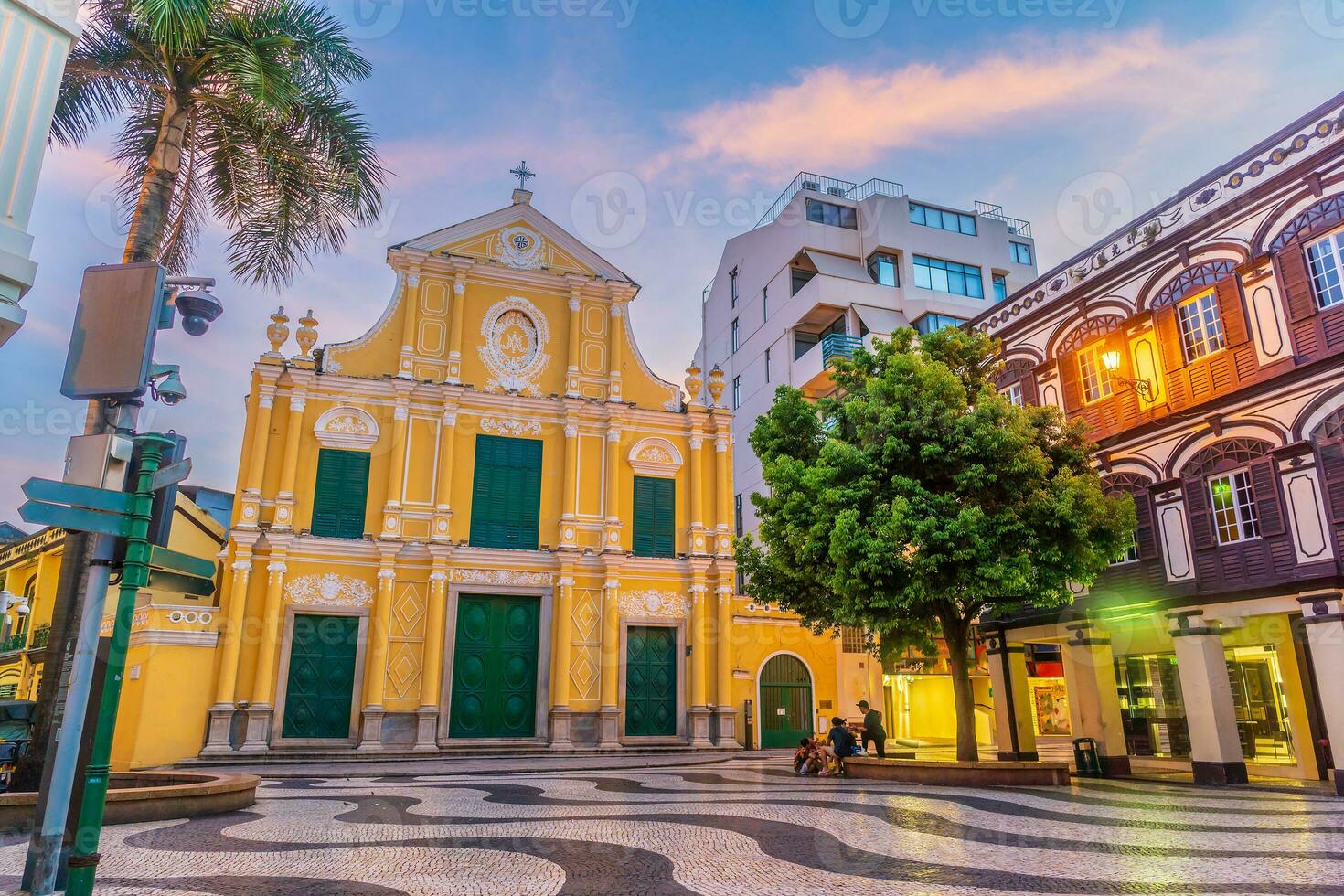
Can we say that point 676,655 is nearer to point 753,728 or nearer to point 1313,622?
point 753,728

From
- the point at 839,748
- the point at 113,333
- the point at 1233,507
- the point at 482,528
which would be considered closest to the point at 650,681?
the point at 482,528

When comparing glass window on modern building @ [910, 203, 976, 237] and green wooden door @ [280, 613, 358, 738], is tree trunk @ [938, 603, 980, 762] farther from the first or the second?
glass window on modern building @ [910, 203, 976, 237]

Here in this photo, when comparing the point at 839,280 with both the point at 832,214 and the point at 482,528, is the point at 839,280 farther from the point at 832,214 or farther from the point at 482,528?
the point at 482,528

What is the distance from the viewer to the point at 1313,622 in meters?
13.7

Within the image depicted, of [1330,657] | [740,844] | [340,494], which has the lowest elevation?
[740,844]

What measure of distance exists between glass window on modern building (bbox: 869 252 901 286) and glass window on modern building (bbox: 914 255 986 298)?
0.97 metres

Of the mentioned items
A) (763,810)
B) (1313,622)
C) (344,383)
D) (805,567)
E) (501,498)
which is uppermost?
(344,383)

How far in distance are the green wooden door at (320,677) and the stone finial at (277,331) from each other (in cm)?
723

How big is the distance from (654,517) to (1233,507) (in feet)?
48.2

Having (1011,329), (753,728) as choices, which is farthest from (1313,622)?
(753,728)

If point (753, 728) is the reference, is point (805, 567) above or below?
above

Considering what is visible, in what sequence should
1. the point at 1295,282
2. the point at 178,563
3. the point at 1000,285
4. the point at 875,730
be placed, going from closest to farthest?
the point at 178,563, the point at 1295,282, the point at 875,730, the point at 1000,285

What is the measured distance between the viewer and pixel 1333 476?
45.4 ft

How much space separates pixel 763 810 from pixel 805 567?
5.84 meters
